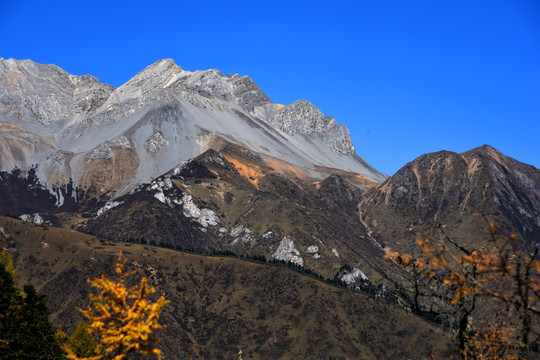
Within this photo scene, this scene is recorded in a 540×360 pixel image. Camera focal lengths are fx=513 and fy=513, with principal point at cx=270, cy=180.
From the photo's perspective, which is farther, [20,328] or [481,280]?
[20,328]

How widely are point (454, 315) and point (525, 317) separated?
9.52ft

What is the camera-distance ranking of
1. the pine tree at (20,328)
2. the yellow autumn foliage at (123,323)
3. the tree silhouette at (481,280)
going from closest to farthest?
the tree silhouette at (481,280) → the yellow autumn foliage at (123,323) → the pine tree at (20,328)

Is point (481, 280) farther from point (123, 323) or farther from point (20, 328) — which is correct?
point (20, 328)

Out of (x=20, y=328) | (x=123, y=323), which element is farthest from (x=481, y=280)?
(x=20, y=328)

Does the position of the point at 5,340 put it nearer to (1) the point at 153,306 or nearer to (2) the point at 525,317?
(1) the point at 153,306

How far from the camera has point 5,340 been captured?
6519cm

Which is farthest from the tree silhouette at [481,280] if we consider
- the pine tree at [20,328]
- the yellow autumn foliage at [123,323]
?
the pine tree at [20,328]

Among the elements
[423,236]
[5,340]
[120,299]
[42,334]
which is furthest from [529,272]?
[42,334]

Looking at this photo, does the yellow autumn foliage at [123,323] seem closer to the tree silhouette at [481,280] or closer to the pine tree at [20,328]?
the tree silhouette at [481,280]

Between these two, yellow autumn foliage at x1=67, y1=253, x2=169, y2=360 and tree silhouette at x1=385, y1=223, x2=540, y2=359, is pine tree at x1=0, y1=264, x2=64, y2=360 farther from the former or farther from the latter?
tree silhouette at x1=385, y1=223, x2=540, y2=359

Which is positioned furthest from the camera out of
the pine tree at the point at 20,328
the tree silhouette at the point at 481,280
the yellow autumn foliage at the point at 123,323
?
the pine tree at the point at 20,328

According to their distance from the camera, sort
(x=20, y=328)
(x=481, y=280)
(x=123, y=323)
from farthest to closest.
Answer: (x=20, y=328) < (x=123, y=323) < (x=481, y=280)

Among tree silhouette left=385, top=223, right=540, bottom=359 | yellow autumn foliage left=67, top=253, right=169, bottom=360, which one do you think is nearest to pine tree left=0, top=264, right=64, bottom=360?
yellow autumn foliage left=67, top=253, right=169, bottom=360

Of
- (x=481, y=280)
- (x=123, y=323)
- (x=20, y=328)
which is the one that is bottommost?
(x=20, y=328)
